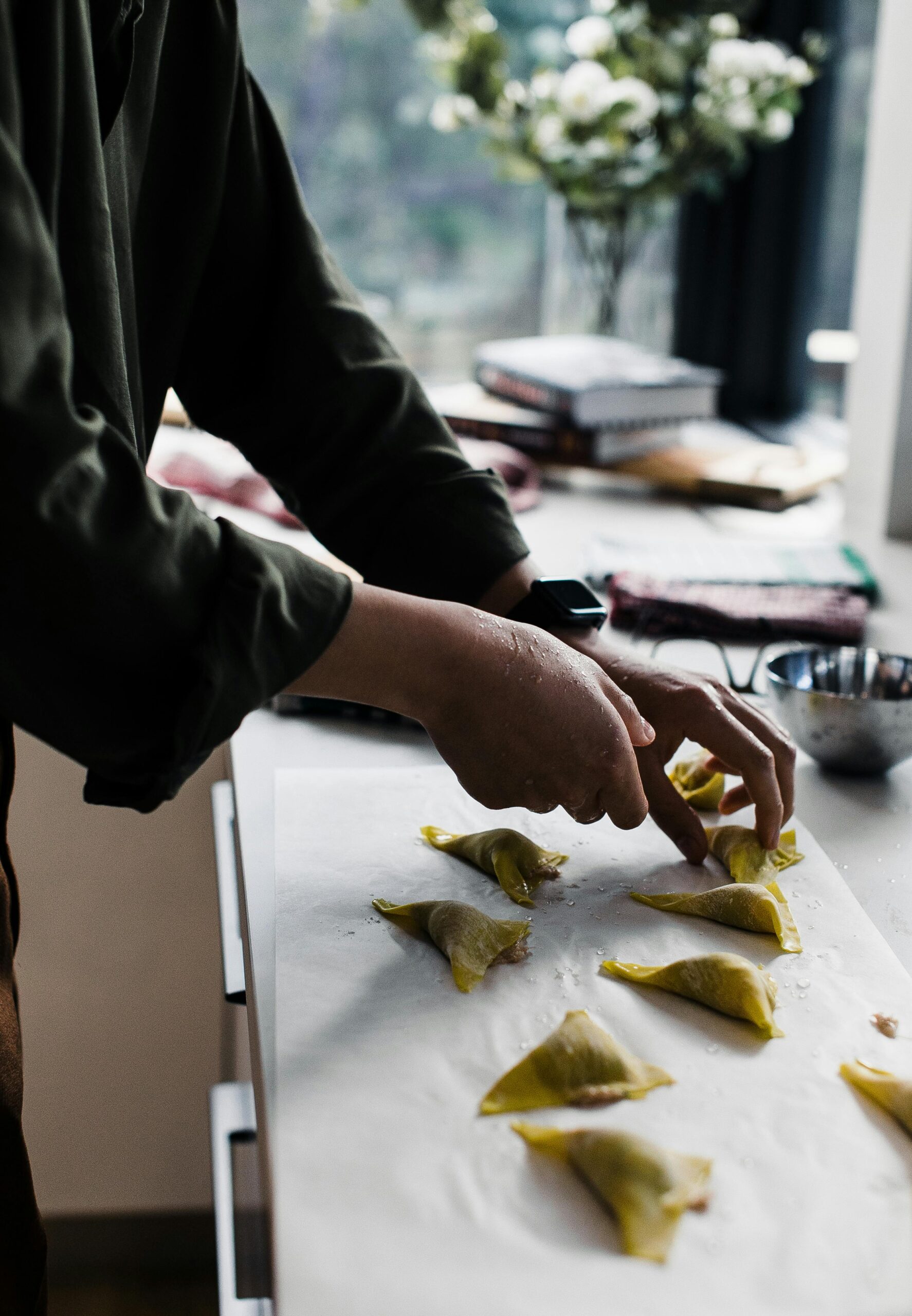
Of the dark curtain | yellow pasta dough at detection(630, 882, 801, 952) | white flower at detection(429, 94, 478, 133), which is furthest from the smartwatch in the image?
the dark curtain

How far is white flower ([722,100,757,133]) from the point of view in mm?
1891

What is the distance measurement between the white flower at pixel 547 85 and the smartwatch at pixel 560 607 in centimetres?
129

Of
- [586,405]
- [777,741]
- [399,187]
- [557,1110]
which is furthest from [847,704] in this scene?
[399,187]

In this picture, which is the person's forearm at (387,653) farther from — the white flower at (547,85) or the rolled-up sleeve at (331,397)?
the white flower at (547,85)

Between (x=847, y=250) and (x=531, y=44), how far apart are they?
2.23 ft

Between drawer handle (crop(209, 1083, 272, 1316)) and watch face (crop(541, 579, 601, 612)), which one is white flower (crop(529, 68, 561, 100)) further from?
drawer handle (crop(209, 1083, 272, 1316))

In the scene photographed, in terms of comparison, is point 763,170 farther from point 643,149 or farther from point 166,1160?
point 166,1160

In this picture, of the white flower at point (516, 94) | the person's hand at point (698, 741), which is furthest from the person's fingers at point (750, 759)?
the white flower at point (516, 94)

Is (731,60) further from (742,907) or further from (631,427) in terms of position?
(742,907)

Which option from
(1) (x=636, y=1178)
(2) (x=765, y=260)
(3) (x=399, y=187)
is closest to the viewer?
(1) (x=636, y=1178)

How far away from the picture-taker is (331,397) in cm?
91

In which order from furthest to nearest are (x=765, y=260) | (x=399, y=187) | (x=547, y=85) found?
1. (x=399, y=187)
2. (x=765, y=260)
3. (x=547, y=85)

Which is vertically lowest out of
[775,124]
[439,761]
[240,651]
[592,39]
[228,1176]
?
[228,1176]

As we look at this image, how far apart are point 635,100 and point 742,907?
4.93ft
